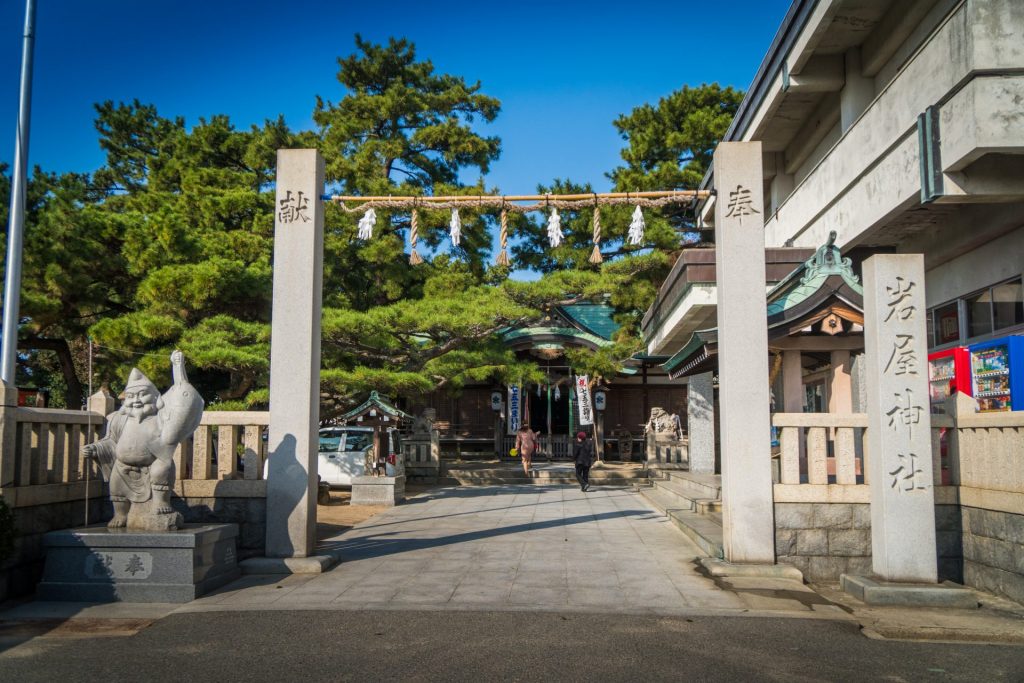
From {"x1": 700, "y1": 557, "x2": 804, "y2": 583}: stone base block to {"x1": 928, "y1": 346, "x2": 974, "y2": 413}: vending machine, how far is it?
→ 181 inches

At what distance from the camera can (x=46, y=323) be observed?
17219 mm


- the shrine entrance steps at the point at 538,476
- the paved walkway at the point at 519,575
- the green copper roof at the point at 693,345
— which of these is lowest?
the shrine entrance steps at the point at 538,476

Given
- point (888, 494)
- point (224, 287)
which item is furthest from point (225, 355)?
point (888, 494)

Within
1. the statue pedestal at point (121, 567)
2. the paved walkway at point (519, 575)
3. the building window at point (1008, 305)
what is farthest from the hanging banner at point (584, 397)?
the statue pedestal at point (121, 567)

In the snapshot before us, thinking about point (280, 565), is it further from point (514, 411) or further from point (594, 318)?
point (594, 318)

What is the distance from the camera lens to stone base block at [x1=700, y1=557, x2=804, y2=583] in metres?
8.10

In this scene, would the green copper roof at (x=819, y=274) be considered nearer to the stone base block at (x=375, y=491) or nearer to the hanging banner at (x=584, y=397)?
the stone base block at (x=375, y=491)

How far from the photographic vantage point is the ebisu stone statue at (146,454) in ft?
25.0

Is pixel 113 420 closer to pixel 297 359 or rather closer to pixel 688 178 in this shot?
pixel 297 359

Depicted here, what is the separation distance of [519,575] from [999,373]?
306 inches

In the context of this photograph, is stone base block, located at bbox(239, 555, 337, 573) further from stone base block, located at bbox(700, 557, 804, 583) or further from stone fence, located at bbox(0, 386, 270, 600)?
stone base block, located at bbox(700, 557, 804, 583)

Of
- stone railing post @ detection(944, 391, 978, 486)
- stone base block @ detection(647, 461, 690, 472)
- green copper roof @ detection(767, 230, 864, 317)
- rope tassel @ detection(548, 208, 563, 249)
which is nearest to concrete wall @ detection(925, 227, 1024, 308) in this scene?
green copper roof @ detection(767, 230, 864, 317)

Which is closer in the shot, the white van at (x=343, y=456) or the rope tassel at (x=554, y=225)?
the rope tassel at (x=554, y=225)

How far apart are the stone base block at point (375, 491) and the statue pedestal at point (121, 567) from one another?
848 cm
